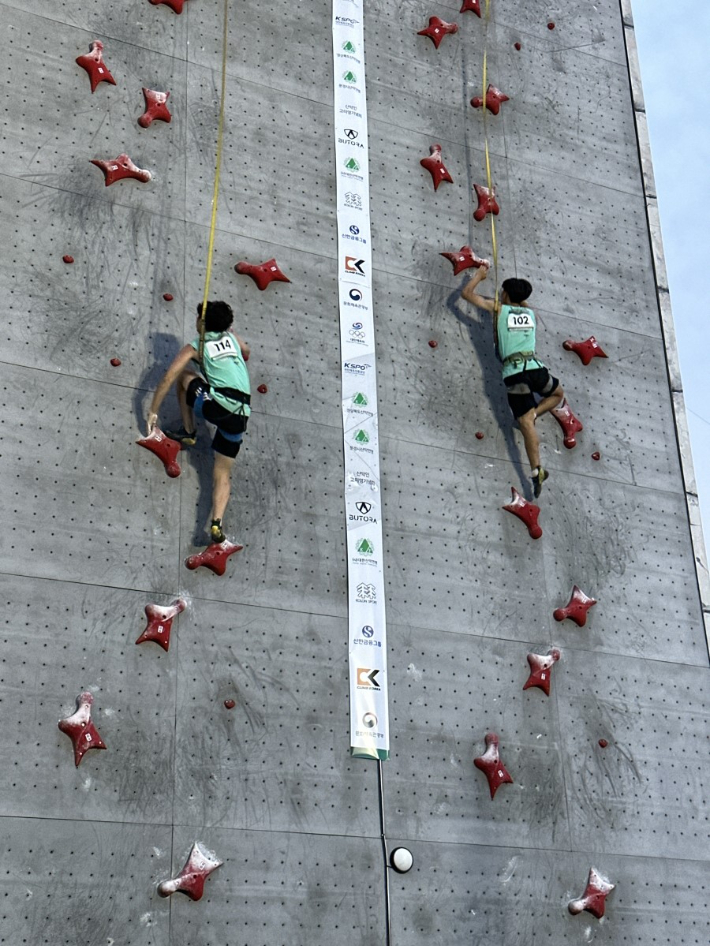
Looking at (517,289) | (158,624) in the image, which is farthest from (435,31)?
(158,624)

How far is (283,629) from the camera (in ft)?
19.5

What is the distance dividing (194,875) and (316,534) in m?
1.72

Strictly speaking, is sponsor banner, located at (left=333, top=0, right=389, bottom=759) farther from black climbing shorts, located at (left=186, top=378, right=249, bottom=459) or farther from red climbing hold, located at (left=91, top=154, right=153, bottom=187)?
red climbing hold, located at (left=91, top=154, right=153, bottom=187)

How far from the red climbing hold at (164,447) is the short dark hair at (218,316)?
55cm

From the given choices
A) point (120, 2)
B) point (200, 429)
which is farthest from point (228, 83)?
point (200, 429)

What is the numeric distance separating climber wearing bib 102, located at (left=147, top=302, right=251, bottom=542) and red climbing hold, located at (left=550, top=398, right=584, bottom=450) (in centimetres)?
197

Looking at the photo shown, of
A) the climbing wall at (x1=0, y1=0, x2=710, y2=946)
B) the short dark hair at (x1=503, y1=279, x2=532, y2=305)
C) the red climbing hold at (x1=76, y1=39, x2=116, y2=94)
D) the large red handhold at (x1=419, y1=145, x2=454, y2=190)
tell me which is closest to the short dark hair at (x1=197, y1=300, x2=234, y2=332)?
the climbing wall at (x1=0, y1=0, x2=710, y2=946)

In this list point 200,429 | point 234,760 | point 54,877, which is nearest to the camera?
point 54,877

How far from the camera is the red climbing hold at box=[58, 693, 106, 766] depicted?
527cm

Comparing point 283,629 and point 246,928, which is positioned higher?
point 283,629

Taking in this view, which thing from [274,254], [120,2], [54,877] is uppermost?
[120,2]

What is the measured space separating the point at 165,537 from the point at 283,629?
2.28 feet

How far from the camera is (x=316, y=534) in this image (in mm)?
6223

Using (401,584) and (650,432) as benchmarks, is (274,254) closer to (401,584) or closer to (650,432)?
(401,584)
